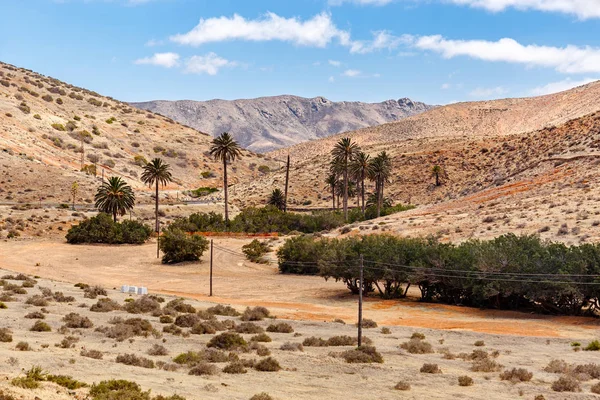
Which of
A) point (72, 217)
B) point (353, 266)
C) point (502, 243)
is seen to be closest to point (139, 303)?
point (353, 266)

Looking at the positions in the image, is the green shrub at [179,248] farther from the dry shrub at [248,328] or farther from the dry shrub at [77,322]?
the dry shrub at [77,322]

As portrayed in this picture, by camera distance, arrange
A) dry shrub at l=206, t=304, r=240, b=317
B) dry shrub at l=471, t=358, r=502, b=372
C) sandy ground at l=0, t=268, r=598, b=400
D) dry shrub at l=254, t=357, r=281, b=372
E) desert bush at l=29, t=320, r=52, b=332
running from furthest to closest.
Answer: dry shrub at l=206, t=304, r=240, b=317 < desert bush at l=29, t=320, r=52, b=332 < dry shrub at l=471, t=358, r=502, b=372 < dry shrub at l=254, t=357, r=281, b=372 < sandy ground at l=0, t=268, r=598, b=400

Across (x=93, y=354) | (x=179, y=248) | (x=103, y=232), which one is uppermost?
(x=103, y=232)

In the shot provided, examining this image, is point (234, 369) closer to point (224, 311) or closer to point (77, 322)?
point (77, 322)

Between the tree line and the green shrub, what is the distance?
20.7 meters

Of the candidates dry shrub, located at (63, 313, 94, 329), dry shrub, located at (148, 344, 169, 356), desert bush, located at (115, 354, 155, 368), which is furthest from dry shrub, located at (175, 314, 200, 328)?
desert bush, located at (115, 354, 155, 368)

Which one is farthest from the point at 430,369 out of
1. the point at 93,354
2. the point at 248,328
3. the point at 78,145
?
the point at 78,145

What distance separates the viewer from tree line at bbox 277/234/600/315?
152 feet

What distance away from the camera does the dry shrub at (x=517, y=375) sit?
2773cm

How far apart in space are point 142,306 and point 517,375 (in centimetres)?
Result: 2482

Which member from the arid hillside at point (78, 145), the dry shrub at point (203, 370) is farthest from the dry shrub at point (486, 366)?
the arid hillside at point (78, 145)

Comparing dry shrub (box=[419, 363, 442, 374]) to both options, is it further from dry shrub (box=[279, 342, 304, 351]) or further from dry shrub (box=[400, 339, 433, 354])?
dry shrub (box=[279, 342, 304, 351])

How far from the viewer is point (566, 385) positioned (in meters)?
26.0

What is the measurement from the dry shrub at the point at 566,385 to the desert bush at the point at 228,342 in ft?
45.1
